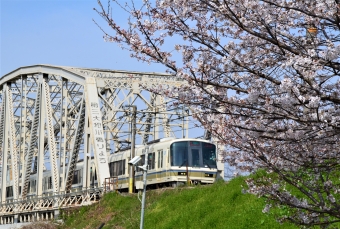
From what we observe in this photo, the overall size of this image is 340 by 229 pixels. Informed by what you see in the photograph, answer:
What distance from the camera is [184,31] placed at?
24.4 feet

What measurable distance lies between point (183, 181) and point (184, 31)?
20.0 metres

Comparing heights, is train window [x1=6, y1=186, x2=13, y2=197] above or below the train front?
above

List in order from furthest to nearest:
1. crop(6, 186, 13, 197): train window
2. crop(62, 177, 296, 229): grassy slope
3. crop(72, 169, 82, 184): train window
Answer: crop(6, 186, 13, 197): train window < crop(72, 169, 82, 184): train window < crop(62, 177, 296, 229): grassy slope

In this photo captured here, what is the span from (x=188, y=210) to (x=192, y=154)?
896cm

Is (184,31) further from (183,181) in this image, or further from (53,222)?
(53,222)

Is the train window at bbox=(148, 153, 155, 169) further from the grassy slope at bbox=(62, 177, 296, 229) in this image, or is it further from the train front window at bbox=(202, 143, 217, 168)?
the grassy slope at bbox=(62, 177, 296, 229)

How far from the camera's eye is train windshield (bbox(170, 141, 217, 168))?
2711 cm

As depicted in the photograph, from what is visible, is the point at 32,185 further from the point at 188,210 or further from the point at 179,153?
A: the point at 188,210

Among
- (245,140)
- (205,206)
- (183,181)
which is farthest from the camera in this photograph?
(183,181)

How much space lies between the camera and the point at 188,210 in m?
18.6

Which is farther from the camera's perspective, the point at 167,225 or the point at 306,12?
the point at 167,225

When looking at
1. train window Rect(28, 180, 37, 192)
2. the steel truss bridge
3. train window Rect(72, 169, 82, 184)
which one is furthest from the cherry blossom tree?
train window Rect(28, 180, 37, 192)

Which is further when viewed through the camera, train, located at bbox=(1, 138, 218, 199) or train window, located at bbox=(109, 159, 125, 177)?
train window, located at bbox=(109, 159, 125, 177)

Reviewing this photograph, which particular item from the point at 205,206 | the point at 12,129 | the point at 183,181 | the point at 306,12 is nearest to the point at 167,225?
the point at 205,206
